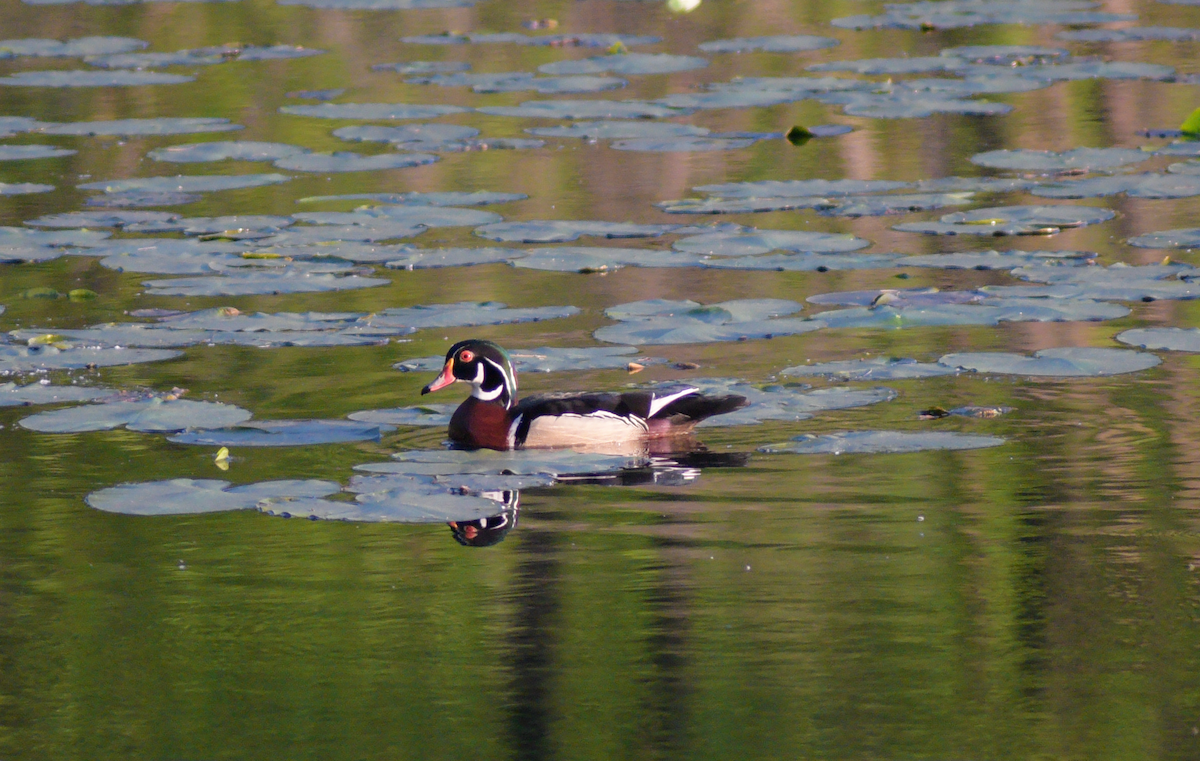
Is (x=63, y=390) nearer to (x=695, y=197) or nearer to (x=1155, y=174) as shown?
(x=695, y=197)

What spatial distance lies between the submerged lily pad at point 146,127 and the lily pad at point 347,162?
139 cm

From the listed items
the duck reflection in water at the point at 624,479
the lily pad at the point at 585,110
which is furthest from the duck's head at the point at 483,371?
the lily pad at the point at 585,110

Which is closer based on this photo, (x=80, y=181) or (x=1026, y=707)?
(x=1026, y=707)

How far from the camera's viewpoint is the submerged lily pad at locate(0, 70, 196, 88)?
15188mm

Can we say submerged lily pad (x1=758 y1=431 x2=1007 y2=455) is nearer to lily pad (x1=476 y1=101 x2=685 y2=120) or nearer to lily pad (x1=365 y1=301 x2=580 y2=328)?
lily pad (x1=365 y1=301 x2=580 y2=328)

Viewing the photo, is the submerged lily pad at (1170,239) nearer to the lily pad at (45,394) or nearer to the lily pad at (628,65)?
the lily pad at (45,394)

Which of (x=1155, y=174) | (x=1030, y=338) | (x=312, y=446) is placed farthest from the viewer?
(x=1155, y=174)

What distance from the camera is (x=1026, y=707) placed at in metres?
4.32

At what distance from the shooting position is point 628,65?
50.9 feet

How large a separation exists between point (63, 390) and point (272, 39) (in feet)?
36.9

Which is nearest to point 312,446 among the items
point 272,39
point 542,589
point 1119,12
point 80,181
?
point 542,589

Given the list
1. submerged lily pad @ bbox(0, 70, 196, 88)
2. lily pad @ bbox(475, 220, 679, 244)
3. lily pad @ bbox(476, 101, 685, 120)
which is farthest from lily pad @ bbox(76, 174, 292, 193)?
submerged lily pad @ bbox(0, 70, 196, 88)

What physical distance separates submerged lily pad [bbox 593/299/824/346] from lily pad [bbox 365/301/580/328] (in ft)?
1.00

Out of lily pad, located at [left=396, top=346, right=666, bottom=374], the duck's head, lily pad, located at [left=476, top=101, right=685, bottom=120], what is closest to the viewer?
the duck's head
